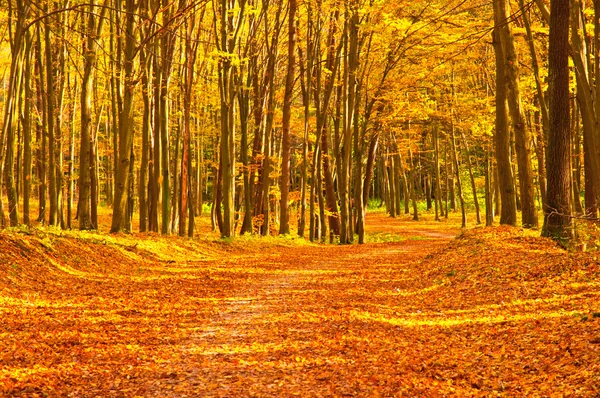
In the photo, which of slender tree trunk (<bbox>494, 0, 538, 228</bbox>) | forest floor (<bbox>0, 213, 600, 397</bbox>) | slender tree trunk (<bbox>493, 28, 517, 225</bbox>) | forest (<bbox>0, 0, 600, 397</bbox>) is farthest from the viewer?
slender tree trunk (<bbox>493, 28, 517, 225</bbox>)

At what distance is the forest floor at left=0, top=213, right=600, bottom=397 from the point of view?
208 inches

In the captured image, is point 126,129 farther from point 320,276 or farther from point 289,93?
point 289,93

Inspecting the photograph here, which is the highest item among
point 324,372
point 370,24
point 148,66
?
point 370,24

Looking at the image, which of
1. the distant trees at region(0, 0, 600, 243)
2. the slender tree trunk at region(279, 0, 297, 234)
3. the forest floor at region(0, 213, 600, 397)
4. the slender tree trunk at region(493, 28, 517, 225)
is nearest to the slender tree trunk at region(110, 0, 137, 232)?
the distant trees at region(0, 0, 600, 243)

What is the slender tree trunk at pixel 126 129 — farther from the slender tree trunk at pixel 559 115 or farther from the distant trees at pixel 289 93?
the slender tree trunk at pixel 559 115

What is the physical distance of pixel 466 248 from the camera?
14219 millimetres

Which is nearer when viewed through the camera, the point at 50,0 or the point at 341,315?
the point at 341,315

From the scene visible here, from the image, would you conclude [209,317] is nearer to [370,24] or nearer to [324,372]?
[324,372]

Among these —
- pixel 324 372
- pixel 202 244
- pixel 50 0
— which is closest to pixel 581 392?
pixel 324 372

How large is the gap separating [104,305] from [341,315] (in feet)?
11.3

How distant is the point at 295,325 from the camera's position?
302 inches

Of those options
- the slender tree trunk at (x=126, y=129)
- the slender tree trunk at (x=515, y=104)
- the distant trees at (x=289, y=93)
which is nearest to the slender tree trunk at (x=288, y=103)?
the distant trees at (x=289, y=93)

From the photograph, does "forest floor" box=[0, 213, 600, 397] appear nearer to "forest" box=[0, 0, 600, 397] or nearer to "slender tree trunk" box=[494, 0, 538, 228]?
"forest" box=[0, 0, 600, 397]

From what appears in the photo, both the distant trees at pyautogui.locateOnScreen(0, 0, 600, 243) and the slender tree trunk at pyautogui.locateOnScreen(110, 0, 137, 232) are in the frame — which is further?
the slender tree trunk at pyautogui.locateOnScreen(110, 0, 137, 232)
